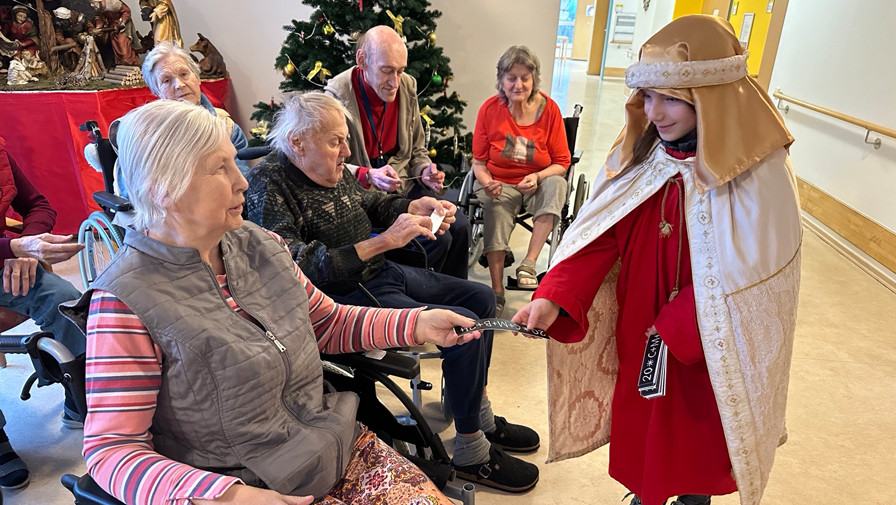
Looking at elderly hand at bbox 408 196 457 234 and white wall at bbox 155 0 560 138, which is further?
white wall at bbox 155 0 560 138

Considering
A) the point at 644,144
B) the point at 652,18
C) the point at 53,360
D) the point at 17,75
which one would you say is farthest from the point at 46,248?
the point at 652,18

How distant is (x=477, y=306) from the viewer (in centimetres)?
209

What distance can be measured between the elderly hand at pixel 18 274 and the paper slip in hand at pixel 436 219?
135 centimetres

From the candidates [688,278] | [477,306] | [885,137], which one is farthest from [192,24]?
[885,137]

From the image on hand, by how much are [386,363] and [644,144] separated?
82cm

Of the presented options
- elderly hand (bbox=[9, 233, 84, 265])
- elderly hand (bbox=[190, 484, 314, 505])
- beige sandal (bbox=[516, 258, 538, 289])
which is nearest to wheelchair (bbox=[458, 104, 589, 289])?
beige sandal (bbox=[516, 258, 538, 289])

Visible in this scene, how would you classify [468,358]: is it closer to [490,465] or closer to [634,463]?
[490,465]

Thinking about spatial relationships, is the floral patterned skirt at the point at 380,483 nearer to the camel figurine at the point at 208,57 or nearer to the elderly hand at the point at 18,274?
the elderly hand at the point at 18,274

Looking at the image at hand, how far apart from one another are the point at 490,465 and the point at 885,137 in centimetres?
350

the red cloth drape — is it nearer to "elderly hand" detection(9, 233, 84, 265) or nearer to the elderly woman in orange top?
"elderly hand" detection(9, 233, 84, 265)

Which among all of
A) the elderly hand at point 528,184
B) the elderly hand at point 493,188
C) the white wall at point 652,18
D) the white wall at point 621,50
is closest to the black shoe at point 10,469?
the elderly hand at point 493,188

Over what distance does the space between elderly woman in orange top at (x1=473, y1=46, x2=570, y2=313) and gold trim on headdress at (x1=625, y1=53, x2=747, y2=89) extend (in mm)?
1928

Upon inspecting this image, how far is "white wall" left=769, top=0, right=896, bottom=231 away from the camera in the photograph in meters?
3.73

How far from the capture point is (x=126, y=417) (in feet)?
3.35
